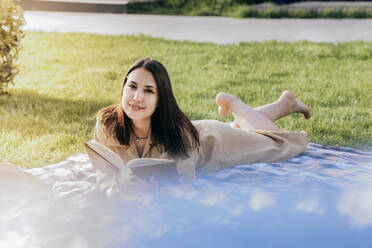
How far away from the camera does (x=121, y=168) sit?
253 cm

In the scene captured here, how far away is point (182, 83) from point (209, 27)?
3625mm

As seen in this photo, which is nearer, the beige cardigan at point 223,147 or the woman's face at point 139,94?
the woman's face at point 139,94

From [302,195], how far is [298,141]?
1225 millimetres

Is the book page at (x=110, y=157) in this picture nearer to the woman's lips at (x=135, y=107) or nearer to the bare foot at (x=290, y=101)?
the woman's lips at (x=135, y=107)

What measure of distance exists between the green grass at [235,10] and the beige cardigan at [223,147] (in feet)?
23.7

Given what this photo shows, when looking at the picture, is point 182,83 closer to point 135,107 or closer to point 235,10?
point 135,107

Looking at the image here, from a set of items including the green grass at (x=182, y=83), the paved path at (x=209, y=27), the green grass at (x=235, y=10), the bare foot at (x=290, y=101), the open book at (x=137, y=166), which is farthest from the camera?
the green grass at (x=235, y=10)

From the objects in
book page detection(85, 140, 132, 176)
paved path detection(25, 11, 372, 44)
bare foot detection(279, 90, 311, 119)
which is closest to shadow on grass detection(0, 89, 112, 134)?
bare foot detection(279, 90, 311, 119)

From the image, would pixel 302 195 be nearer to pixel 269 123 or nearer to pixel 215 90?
pixel 269 123

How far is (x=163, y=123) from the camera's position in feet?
9.82

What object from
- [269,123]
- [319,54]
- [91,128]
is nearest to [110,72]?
[91,128]

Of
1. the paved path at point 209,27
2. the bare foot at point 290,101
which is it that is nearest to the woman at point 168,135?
the bare foot at point 290,101

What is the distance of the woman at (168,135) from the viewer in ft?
9.50

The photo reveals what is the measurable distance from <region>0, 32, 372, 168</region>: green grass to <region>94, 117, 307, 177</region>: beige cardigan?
0.86m
